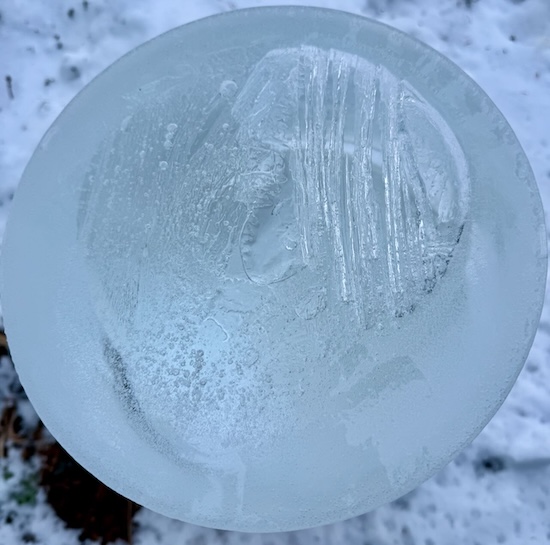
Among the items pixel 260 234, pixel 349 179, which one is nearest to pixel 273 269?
pixel 260 234

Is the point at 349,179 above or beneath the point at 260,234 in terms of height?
above

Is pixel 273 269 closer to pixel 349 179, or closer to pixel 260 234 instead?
pixel 260 234

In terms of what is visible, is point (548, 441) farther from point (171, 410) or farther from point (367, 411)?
point (171, 410)

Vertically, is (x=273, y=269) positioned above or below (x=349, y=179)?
below

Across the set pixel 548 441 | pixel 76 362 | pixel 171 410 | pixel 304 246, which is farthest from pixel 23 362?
pixel 548 441
